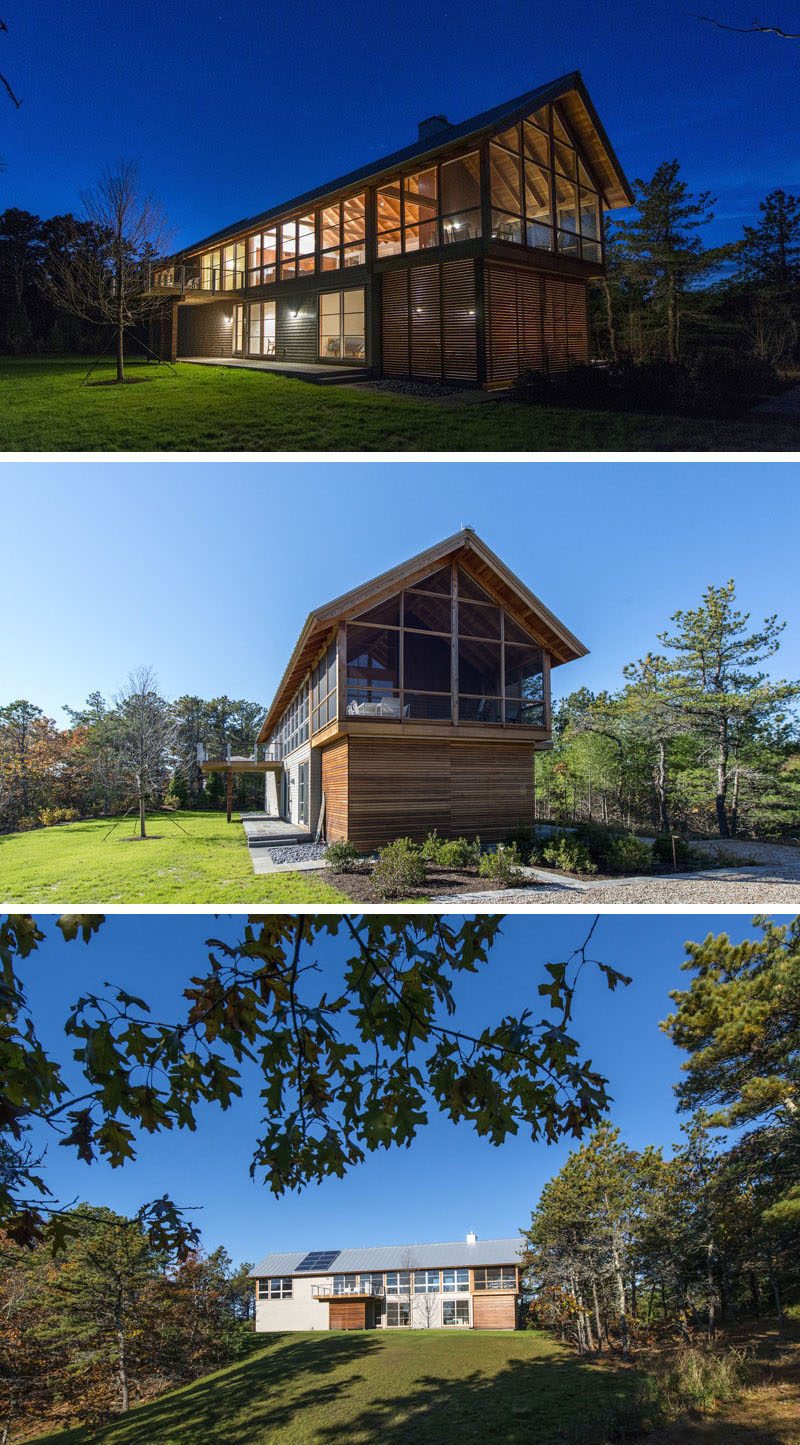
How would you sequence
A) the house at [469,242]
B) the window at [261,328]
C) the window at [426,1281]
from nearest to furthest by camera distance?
the house at [469,242] < the window at [261,328] < the window at [426,1281]

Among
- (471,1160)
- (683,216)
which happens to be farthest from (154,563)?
(471,1160)

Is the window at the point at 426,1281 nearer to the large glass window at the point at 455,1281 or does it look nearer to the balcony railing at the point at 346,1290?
the large glass window at the point at 455,1281

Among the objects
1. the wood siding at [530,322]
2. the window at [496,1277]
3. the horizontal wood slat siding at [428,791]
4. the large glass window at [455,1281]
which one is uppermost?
the wood siding at [530,322]

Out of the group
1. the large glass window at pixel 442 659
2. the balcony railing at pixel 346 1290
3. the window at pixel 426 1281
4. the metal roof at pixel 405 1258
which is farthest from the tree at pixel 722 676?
the balcony railing at pixel 346 1290

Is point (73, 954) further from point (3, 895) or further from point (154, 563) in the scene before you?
point (154, 563)

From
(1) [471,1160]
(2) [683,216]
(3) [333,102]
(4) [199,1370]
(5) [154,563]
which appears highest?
(3) [333,102]

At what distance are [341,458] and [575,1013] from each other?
7.45 meters

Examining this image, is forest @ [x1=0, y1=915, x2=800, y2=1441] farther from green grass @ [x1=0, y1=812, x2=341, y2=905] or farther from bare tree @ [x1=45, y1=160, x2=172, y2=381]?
bare tree @ [x1=45, y1=160, x2=172, y2=381]

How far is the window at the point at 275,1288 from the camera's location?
24.0 meters

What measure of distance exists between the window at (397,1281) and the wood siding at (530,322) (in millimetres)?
28305

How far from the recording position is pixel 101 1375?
1190 centimetres

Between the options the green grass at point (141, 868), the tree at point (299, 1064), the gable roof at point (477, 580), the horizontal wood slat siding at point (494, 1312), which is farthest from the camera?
the horizontal wood slat siding at point (494, 1312)

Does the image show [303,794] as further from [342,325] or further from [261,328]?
[261,328]

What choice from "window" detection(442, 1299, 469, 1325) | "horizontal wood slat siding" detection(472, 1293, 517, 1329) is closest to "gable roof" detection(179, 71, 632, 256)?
"horizontal wood slat siding" detection(472, 1293, 517, 1329)
